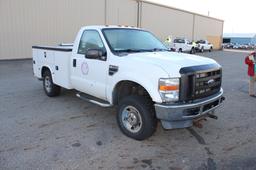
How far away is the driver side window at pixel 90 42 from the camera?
191 inches

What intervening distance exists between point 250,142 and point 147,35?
311 cm

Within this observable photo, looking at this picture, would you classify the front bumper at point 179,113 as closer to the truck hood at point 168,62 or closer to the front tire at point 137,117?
the front tire at point 137,117

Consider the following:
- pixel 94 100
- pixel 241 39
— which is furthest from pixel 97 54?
pixel 241 39

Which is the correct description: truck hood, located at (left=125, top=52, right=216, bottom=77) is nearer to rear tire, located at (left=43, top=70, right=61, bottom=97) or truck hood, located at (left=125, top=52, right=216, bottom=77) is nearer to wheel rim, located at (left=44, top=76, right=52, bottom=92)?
rear tire, located at (left=43, top=70, right=61, bottom=97)

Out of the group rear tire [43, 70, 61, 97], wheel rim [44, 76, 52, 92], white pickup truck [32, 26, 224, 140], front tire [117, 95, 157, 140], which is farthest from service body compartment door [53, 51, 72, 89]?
front tire [117, 95, 157, 140]

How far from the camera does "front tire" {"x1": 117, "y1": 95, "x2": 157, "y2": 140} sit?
388 centimetres

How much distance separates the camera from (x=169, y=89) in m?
3.58

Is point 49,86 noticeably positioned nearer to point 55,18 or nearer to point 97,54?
point 97,54

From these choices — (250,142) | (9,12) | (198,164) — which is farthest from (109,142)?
(9,12)

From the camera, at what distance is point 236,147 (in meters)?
3.95

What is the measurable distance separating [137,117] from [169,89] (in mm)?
854

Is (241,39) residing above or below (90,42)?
above

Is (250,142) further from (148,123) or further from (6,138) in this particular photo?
(6,138)

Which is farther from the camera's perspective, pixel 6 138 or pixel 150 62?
pixel 6 138
